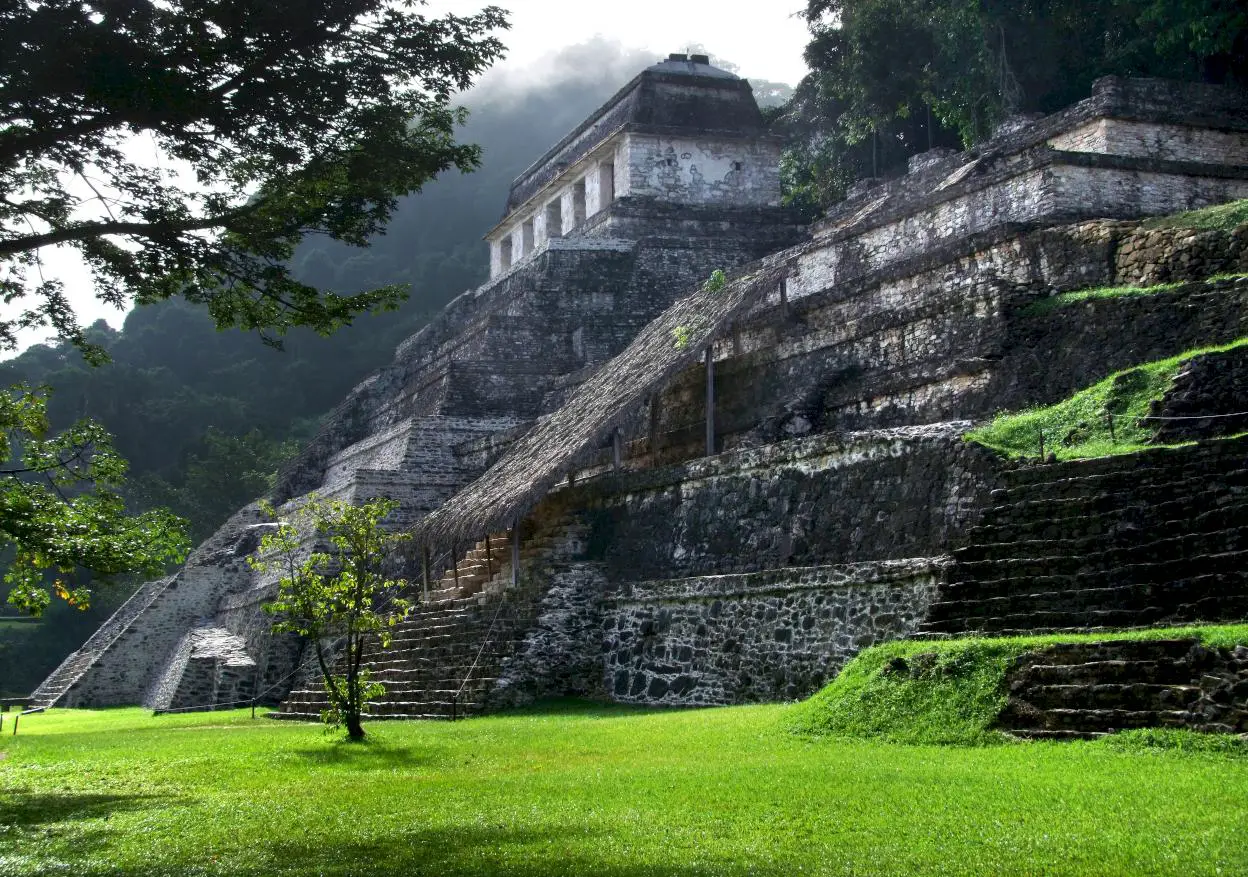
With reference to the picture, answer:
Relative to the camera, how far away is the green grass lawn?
189 inches

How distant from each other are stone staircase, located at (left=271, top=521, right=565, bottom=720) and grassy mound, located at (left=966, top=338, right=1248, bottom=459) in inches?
172

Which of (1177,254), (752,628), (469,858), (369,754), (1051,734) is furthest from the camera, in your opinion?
(1177,254)

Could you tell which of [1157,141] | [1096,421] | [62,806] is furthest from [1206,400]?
[62,806]

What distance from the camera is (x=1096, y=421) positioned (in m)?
9.55

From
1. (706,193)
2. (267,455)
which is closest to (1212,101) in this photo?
(706,193)

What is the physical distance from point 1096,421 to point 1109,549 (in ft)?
6.01

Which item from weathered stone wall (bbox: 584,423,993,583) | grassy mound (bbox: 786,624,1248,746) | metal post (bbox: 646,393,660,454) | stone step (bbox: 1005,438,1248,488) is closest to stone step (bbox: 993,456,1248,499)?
stone step (bbox: 1005,438,1248,488)

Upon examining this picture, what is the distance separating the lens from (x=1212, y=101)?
1492 centimetres

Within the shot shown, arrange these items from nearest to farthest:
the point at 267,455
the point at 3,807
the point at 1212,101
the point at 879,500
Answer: the point at 3,807, the point at 879,500, the point at 1212,101, the point at 267,455

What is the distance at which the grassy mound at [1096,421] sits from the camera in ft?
30.3

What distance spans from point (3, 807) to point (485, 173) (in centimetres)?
4185

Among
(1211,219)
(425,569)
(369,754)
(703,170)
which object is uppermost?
(703,170)

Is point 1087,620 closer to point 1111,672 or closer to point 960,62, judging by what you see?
point 1111,672

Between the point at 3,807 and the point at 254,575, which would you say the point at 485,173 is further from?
the point at 3,807
